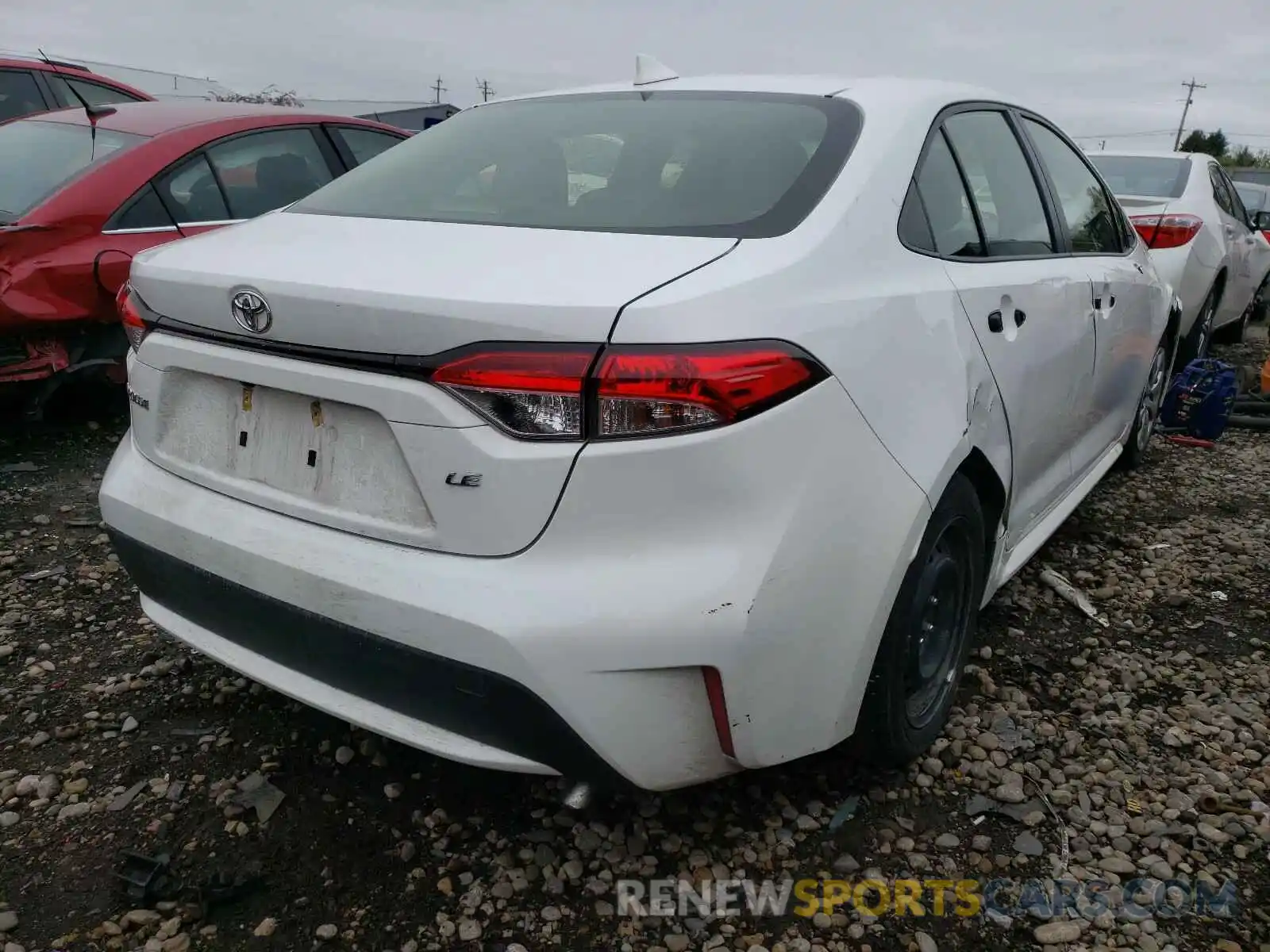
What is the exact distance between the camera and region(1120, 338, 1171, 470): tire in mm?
4262

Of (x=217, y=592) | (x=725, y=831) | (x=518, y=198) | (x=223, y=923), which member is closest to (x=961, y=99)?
(x=518, y=198)

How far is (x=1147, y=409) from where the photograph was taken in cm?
443

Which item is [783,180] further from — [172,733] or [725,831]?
[172,733]

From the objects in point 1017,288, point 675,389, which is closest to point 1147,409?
point 1017,288

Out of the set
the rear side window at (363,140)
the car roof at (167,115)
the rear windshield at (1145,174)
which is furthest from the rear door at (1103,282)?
the car roof at (167,115)

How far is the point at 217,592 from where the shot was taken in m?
1.92

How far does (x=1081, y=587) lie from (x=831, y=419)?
2126mm

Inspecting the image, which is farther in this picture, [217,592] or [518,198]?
[518,198]

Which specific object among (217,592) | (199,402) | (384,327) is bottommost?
(217,592)

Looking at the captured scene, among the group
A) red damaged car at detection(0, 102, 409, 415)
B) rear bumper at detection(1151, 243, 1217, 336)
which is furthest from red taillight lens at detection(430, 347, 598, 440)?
rear bumper at detection(1151, 243, 1217, 336)

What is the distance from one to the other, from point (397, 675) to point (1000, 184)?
83.1 inches

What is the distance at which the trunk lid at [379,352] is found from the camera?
157 cm

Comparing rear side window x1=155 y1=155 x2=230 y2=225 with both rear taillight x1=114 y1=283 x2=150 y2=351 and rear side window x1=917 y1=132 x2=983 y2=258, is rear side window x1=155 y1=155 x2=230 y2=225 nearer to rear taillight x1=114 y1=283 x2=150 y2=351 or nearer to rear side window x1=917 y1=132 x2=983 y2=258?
rear taillight x1=114 y1=283 x2=150 y2=351

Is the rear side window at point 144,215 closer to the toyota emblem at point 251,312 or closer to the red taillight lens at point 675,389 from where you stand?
the toyota emblem at point 251,312
